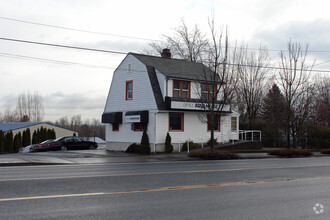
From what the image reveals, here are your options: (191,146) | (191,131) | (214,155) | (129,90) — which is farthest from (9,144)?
(214,155)

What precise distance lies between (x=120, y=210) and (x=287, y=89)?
24387 millimetres

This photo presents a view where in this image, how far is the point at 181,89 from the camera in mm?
30938

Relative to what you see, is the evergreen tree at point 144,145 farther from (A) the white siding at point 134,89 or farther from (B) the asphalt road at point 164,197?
(B) the asphalt road at point 164,197

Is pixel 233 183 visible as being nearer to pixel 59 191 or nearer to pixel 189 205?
pixel 189 205

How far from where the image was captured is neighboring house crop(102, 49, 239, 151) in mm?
29781

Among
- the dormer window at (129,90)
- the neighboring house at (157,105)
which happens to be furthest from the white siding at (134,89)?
the dormer window at (129,90)

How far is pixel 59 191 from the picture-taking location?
32.3 ft

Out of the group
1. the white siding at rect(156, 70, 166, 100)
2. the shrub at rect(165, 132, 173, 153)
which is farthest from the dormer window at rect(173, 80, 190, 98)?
the shrub at rect(165, 132, 173, 153)

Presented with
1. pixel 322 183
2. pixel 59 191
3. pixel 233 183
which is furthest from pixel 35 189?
pixel 322 183

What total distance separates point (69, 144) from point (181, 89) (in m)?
12.1

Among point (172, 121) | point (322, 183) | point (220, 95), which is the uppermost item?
point (220, 95)

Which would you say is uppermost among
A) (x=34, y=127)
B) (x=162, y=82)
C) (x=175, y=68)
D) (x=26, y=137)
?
(x=175, y=68)

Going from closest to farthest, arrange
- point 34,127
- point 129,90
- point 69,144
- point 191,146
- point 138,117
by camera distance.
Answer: point 138,117, point 191,146, point 129,90, point 69,144, point 34,127

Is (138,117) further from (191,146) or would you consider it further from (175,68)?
(175,68)
